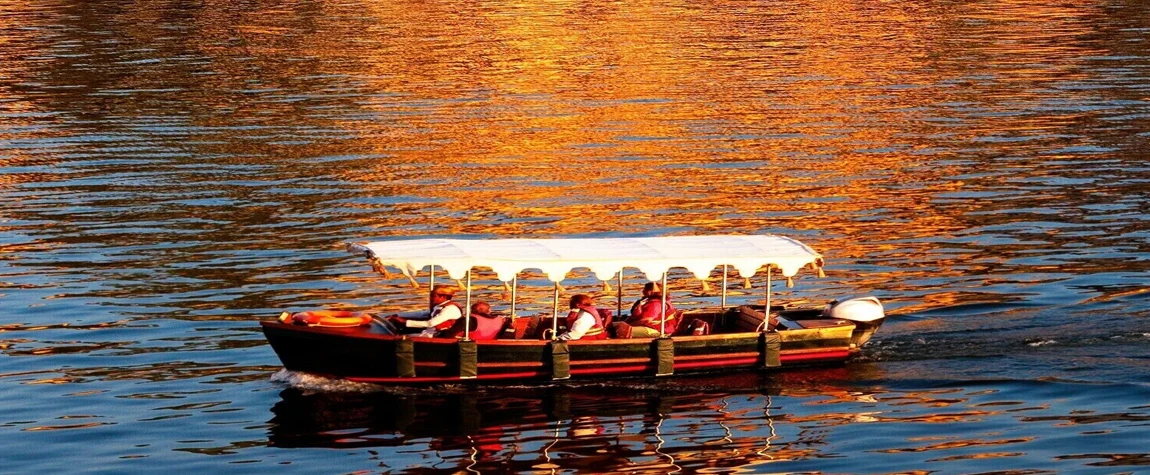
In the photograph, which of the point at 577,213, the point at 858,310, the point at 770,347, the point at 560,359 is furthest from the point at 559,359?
the point at 577,213

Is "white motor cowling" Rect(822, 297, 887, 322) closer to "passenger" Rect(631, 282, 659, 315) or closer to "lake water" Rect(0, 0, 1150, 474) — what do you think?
"lake water" Rect(0, 0, 1150, 474)

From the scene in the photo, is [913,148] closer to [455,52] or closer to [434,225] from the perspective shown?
[434,225]

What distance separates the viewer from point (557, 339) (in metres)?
28.9

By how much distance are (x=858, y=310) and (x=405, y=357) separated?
7.70m

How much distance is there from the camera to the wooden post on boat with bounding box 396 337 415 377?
28.2 metres

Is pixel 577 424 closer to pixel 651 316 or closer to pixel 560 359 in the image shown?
pixel 560 359

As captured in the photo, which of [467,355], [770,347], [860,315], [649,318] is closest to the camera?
[467,355]

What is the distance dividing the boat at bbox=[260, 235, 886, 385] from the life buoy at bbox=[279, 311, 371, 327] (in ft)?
0.07

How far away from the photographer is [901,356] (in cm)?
3025

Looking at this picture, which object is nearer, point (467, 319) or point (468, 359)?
point (467, 319)

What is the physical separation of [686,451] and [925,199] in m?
21.8

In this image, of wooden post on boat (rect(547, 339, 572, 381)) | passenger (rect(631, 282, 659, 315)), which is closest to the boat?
wooden post on boat (rect(547, 339, 572, 381))

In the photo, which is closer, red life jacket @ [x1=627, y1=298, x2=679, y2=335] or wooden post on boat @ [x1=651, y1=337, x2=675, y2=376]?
wooden post on boat @ [x1=651, y1=337, x2=675, y2=376]

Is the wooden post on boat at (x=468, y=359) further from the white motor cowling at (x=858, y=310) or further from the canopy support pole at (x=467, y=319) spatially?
the white motor cowling at (x=858, y=310)
